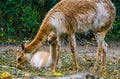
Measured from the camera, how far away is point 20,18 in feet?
44.8

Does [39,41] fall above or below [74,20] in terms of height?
below

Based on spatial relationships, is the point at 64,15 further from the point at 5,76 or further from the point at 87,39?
the point at 87,39

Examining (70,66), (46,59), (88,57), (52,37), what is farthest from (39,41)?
(88,57)

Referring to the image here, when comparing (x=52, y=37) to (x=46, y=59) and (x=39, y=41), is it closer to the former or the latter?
(x=39, y=41)

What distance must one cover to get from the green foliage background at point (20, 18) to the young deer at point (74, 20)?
14.7 feet

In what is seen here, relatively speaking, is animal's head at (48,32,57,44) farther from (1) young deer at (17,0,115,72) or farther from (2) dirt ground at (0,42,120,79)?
(2) dirt ground at (0,42,120,79)

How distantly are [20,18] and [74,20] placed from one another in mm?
4881

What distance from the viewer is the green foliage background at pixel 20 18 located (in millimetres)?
13555

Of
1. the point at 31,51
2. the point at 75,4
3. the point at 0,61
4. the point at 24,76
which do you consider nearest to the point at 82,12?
the point at 75,4

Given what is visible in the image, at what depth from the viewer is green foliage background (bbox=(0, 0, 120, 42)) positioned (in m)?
13.6

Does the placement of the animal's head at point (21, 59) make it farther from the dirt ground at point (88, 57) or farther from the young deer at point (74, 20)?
the dirt ground at point (88, 57)

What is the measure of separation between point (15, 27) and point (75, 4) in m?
4.96

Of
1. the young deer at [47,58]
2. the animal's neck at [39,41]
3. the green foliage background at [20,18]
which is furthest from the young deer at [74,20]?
the green foliage background at [20,18]

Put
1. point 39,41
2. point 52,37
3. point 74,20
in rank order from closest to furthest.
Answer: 1. point 39,41
2. point 74,20
3. point 52,37
